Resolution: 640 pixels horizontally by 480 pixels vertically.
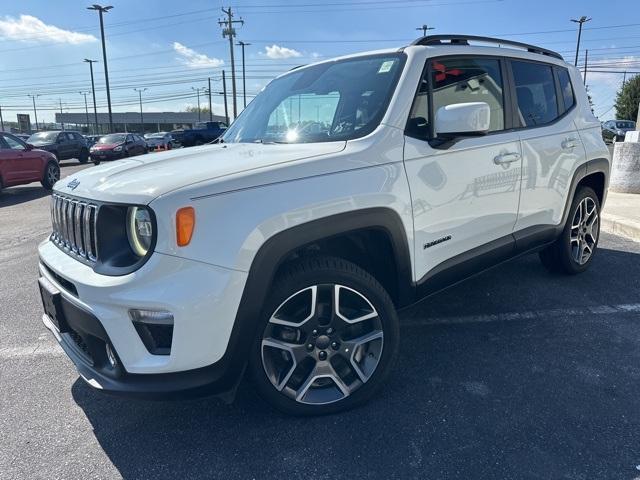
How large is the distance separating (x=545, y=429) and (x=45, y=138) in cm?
2364

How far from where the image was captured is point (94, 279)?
2.11m

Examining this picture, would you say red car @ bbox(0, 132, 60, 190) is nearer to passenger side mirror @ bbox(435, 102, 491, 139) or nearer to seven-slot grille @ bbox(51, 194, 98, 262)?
seven-slot grille @ bbox(51, 194, 98, 262)

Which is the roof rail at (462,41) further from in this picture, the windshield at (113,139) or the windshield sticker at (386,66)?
the windshield at (113,139)

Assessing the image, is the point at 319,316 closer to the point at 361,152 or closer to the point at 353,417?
the point at 353,417

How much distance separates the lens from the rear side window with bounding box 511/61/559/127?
363cm

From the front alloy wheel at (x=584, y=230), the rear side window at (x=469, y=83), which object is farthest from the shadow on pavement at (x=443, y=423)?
the rear side window at (x=469, y=83)

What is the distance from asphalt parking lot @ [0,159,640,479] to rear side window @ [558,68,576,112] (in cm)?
181

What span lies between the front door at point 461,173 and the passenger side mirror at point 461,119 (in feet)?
0.44

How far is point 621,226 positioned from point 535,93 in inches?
142

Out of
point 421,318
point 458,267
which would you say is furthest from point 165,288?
point 421,318

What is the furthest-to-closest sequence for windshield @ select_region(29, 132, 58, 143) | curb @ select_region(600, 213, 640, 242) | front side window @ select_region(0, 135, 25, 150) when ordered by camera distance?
windshield @ select_region(29, 132, 58, 143), front side window @ select_region(0, 135, 25, 150), curb @ select_region(600, 213, 640, 242)

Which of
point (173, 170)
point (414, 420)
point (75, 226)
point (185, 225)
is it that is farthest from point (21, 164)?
point (414, 420)

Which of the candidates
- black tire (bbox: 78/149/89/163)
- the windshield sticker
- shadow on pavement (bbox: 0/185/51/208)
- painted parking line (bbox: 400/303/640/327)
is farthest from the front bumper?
black tire (bbox: 78/149/89/163)

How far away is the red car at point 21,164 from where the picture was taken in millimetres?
11367
